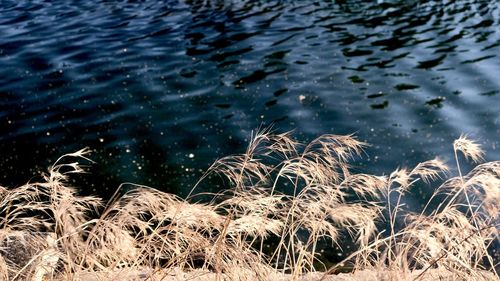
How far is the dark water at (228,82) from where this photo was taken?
789 cm

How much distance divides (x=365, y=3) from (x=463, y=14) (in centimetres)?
299

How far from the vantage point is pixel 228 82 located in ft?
34.0

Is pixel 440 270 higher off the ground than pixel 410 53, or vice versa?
pixel 440 270

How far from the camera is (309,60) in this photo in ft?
37.2

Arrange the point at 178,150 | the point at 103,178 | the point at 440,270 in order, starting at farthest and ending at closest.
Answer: the point at 178,150, the point at 103,178, the point at 440,270

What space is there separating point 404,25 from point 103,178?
970 centimetres

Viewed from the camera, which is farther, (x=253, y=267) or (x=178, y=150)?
(x=178, y=150)

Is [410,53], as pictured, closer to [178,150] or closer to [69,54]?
[178,150]

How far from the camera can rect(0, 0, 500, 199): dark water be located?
311 inches

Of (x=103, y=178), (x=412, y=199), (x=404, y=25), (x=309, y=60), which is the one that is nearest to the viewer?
(x=412, y=199)

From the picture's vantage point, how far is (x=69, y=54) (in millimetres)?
11992

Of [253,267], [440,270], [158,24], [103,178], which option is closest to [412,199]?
[440,270]

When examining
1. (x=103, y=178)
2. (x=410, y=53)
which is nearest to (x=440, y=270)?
(x=103, y=178)

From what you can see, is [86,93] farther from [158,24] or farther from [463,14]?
[463,14]
